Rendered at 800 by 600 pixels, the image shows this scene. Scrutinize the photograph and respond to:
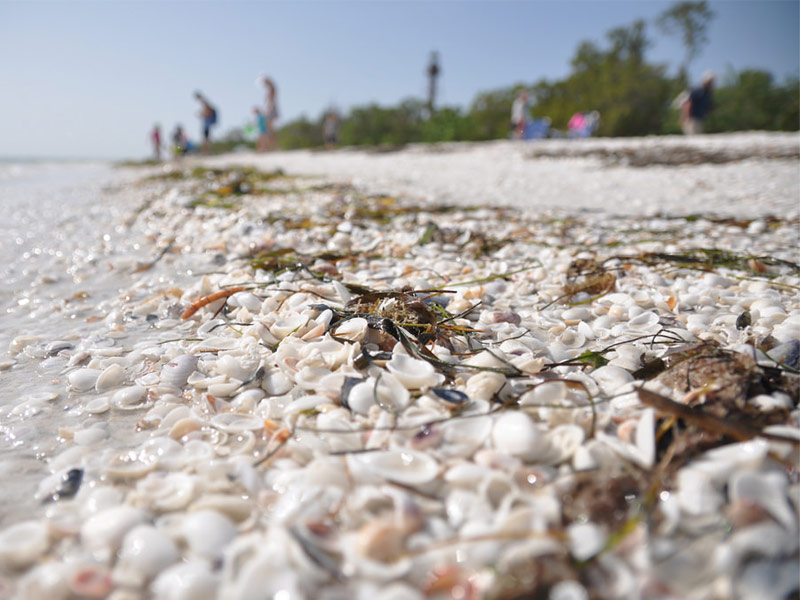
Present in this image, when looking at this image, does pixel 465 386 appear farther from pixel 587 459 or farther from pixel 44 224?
pixel 44 224

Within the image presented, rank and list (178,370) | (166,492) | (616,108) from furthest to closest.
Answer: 1. (616,108)
2. (178,370)
3. (166,492)

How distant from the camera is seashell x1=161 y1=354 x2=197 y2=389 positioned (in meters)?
1.67

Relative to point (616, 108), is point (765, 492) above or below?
below

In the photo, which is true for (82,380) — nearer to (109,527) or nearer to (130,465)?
(130,465)

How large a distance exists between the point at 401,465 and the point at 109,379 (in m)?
1.19

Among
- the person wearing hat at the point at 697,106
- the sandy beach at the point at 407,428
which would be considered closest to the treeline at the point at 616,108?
the person wearing hat at the point at 697,106

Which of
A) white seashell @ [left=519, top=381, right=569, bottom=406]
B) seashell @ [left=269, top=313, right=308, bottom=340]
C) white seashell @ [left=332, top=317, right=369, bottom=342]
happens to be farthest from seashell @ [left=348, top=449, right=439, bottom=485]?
seashell @ [left=269, top=313, right=308, bottom=340]

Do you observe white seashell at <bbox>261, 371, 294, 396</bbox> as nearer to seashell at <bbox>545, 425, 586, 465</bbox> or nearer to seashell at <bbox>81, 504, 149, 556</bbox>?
seashell at <bbox>81, 504, 149, 556</bbox>

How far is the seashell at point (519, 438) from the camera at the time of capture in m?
1.13

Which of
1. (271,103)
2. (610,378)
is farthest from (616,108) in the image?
(610,378)

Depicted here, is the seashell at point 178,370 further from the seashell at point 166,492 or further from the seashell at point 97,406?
the seashell at point 166,492

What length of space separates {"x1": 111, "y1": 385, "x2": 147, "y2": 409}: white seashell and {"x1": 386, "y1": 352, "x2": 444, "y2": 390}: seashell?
84cm

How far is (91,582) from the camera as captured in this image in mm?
914

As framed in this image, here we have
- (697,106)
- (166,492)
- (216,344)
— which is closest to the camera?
(166,492)
